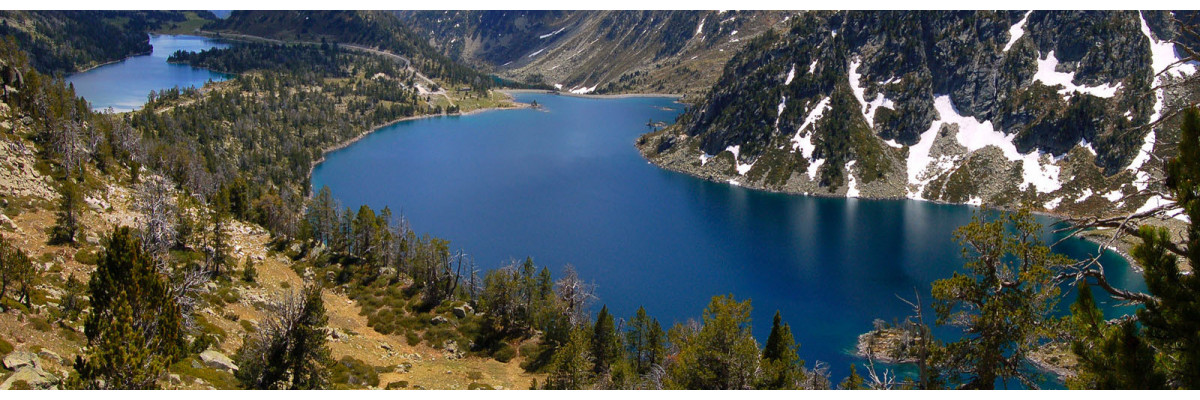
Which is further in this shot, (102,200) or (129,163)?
(129,163)

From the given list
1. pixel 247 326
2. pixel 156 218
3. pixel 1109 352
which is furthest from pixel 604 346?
pixel 1109 352

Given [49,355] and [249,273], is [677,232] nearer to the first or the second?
[249,273]

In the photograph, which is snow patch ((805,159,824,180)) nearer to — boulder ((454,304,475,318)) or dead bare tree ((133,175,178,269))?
boulder ((454,304,475,318))

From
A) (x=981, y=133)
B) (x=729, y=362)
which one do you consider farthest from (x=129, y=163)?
(x=981, y=133)

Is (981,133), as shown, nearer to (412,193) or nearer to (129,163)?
(412,193)

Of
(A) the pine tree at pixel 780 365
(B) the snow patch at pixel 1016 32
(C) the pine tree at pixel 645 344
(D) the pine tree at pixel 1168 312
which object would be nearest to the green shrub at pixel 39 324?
(A) the pine tree at pixel 780 365

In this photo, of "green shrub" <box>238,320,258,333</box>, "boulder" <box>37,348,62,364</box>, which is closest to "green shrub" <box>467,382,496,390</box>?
"green shrub" <box>238,320,258,333</box>
